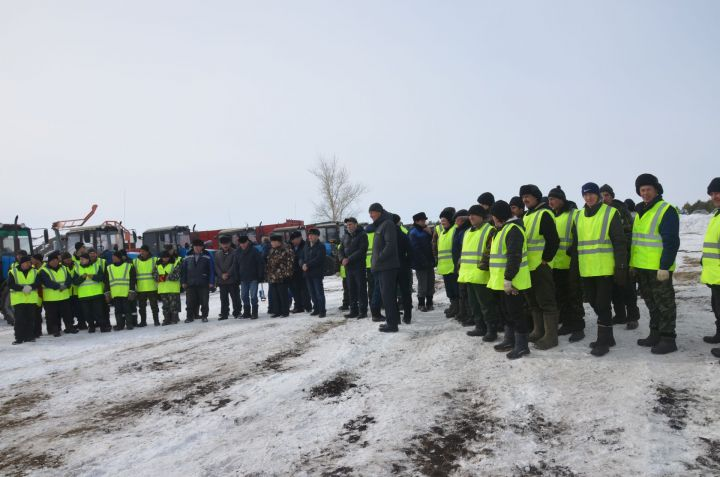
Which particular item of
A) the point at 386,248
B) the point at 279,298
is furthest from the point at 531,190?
the point at 279,298

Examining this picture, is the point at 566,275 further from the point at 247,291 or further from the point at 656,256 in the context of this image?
the point at 247,291

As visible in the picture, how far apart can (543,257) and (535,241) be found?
20 cm

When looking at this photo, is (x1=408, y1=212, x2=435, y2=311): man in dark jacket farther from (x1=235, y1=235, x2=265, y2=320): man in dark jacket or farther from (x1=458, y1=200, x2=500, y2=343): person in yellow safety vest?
(x1=235, y1=235, x2=265, y2=320): man in dark jacket

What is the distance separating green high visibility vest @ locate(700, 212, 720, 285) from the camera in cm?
474

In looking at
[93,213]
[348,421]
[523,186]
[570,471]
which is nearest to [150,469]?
[348,421]

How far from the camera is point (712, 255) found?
480cm

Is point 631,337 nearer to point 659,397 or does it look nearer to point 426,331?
point 659,397

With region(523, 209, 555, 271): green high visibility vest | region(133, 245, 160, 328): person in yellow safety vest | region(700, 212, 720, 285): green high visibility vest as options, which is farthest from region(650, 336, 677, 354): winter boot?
region(133, 245, 160, 328): person in yellow safety vest

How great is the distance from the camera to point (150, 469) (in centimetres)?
327

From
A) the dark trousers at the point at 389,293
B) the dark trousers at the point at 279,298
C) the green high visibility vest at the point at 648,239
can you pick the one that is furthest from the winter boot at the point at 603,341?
the dark trousers at the point at 279,298

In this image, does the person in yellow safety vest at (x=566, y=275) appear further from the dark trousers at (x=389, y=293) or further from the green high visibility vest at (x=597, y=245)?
the dark trousers at (x=389, y=293)

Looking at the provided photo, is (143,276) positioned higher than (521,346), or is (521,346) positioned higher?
(143,276)

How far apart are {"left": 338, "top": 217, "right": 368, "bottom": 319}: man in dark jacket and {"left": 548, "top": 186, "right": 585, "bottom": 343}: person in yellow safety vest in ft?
11.0

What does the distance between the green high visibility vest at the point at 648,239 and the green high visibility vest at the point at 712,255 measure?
36cm
